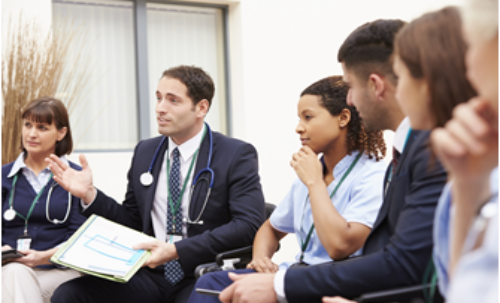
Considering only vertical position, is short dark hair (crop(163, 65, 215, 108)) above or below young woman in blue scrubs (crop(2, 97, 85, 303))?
above

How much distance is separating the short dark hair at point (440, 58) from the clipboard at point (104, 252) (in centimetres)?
143

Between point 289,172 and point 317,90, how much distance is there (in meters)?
3.16

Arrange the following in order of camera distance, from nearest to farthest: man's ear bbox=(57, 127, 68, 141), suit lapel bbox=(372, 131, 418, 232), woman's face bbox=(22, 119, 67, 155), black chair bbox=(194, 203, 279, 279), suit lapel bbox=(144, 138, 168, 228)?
suit lapel bbox=(372, 131, 418, 232) < black chair bbox=(194, 203, 279, 279) < suit lapel bbox=(144, 138, 168, 228) < woman's face bbox=(22, 119, 67, 155) < man's ear bbox=(57, 127, 68, 141)

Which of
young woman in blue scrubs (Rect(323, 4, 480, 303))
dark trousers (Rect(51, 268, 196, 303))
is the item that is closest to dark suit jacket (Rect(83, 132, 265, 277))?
dark trousers (Rect(51, 268, 196, 303))

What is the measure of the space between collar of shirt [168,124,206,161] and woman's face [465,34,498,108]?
1954 mm

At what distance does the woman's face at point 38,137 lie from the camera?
274 cm

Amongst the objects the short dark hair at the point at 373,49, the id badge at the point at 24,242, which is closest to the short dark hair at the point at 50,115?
the id badge at the point at 24,242

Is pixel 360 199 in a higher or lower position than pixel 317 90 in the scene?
lower

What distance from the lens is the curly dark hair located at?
1907mm

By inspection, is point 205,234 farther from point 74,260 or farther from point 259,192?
point 74,260

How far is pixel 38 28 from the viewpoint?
389 cm

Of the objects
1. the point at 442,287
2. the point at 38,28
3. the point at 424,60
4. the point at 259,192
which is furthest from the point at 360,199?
the point at 38,28

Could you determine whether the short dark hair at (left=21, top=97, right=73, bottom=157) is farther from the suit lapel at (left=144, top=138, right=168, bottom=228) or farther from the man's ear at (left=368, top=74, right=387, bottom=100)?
the man's ear at (left=368, top=74, right=387, bottom=100)

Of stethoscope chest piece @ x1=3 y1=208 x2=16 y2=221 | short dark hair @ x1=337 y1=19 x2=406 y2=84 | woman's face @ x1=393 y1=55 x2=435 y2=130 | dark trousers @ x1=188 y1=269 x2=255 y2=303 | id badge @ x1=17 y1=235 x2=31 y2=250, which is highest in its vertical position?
short dark hair @ x1=337 y1=19 x2=406 y2=84
